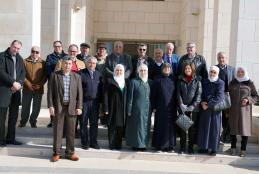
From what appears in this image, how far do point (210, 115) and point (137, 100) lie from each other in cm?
133

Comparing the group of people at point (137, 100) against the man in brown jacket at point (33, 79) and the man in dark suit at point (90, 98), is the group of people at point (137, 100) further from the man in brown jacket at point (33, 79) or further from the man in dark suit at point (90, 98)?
the man in brown jacket at point (33, 79)

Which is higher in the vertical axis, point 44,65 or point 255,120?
point 44,65

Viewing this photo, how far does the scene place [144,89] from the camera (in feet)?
24.7

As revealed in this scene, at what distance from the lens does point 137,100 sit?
24.7ft

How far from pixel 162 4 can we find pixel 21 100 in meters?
8.36

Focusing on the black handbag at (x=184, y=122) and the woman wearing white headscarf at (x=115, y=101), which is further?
the woman wearing white headscarf at (x=115, y=101)

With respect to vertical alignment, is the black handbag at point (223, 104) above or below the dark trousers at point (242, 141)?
above

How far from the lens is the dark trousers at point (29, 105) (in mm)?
8148

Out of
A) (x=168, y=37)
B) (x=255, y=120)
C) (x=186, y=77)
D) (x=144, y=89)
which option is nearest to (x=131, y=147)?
(x=144, y=89)

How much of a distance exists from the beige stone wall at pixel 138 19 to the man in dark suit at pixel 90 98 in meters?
7.93

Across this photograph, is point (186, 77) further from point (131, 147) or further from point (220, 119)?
point (131, 147)

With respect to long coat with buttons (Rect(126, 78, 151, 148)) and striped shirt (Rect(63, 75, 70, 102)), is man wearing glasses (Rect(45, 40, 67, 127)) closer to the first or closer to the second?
striped shirt (Rect(63, 75, 70, 102))

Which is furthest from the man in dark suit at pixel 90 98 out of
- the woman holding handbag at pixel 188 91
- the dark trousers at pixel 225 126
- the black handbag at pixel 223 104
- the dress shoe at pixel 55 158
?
the dark trousers at pixel 225 126

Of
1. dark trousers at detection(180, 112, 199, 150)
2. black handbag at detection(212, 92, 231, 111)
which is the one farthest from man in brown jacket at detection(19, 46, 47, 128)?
black handbag at detection(212, 92, 231, 111)
